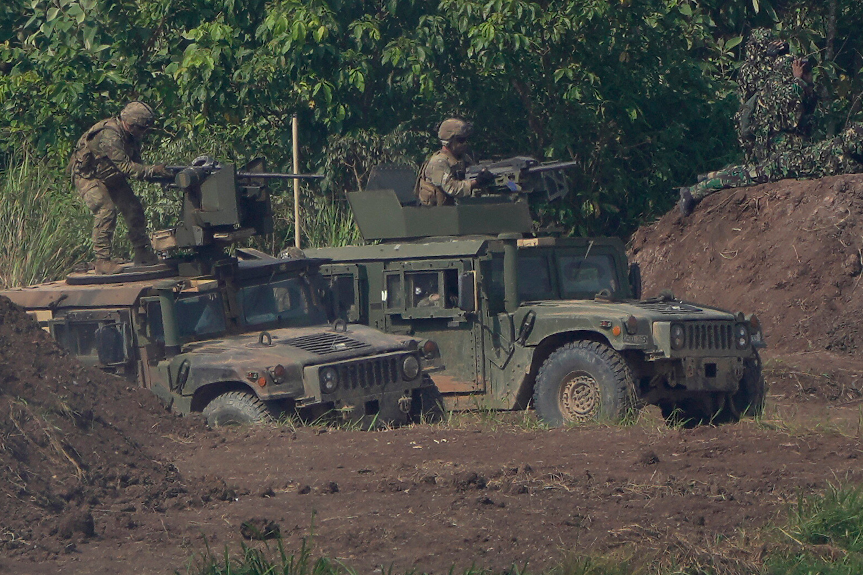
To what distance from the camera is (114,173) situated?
10.4m

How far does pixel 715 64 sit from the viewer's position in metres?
16.2

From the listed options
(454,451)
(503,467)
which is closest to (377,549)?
(503,467)

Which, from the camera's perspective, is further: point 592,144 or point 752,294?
point 592,144

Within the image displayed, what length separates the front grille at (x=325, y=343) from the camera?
30.9ft

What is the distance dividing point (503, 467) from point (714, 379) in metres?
2.59

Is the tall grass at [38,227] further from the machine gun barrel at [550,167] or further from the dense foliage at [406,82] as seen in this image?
the machine gun barrel at [550,167]

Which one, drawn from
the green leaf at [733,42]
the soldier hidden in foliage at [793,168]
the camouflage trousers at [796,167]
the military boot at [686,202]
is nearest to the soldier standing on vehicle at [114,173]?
the military boot at [686,202]

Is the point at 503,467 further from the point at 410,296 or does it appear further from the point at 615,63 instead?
the point at 615,63

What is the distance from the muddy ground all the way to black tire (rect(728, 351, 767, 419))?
21 centimetres

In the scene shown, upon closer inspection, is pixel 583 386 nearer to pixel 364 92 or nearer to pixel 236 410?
pixel 236 410

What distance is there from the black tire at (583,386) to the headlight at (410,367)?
90 cm

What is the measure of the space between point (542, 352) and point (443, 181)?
1766mm

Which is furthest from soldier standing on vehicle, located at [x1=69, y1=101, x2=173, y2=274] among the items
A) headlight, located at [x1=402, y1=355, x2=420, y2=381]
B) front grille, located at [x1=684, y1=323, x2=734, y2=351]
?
front grille, located at [x1=684, y1=323, x2=734, y2=351]

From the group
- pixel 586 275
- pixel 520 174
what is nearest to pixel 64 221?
pixel 520 174
